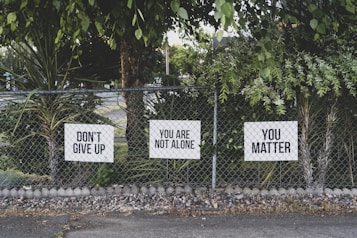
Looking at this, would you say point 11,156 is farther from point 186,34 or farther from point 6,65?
point 186,34

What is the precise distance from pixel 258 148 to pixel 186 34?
92.0 inches

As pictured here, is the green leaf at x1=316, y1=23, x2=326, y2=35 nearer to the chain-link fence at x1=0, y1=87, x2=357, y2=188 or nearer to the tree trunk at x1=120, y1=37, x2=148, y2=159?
the chain-link fence at x1=0, y1=87, x2=357, y2=188

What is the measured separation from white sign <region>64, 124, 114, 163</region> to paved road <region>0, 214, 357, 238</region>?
2.69 ft

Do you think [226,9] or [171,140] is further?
[171,140]

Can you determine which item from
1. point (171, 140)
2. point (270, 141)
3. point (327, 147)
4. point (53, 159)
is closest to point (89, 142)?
point (53, 159)

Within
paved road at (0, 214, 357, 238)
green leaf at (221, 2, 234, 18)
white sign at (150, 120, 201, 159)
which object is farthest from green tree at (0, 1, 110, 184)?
green leaf at (221, 2, 234, 18)

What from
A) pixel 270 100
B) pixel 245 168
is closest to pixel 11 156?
pixel 245 168

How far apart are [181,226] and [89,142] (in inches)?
65.0

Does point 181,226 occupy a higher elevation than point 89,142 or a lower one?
lower

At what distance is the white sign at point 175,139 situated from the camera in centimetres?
468

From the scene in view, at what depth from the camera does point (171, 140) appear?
471cm

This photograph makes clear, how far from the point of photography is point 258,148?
4621mm

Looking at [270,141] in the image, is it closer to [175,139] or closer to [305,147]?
[305,147]

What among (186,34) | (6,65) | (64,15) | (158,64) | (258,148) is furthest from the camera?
(158,64)
